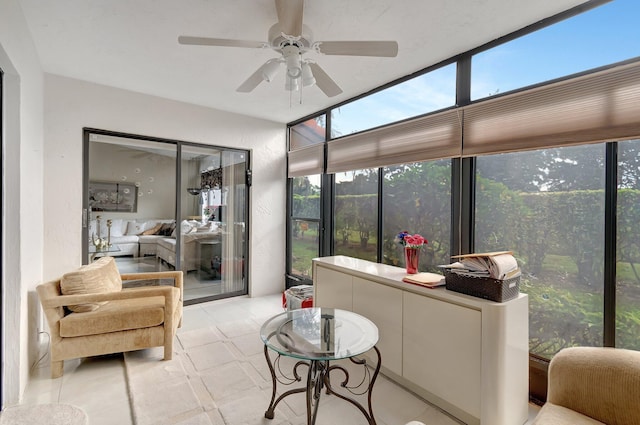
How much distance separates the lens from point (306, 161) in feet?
13.5

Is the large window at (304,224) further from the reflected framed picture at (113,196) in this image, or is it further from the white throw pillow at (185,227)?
the reflected framed picture at (113,196)

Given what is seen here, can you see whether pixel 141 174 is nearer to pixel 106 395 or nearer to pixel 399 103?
pixel 106 395

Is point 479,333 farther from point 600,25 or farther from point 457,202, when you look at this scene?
point 600,25

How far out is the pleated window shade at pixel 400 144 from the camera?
8.00ft

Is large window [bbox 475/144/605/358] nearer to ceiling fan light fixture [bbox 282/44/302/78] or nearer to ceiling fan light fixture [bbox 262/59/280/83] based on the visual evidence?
ceiling fan light fixture [bbox 282/44/302/78]

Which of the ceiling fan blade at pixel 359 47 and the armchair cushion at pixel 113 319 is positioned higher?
the ceiling fan blade at pixel 359 47

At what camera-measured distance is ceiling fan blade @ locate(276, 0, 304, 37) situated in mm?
1516

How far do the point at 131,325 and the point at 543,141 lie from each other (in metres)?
3.31

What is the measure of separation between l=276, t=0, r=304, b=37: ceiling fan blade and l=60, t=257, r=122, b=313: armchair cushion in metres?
2.43

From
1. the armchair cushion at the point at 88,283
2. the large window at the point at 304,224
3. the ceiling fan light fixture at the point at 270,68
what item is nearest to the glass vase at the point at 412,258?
the ceiling fan light fixture at the point at 270,68

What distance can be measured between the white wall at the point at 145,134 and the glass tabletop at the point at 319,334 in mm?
2388

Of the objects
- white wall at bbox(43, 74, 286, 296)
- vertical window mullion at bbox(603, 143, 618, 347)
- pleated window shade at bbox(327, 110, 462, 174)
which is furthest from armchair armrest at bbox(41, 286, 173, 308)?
vertical window mullion at bbox(603, 143, 618, 347)

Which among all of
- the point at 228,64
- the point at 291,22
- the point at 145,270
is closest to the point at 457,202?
the point at 291,22

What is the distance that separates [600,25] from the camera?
1785mm
